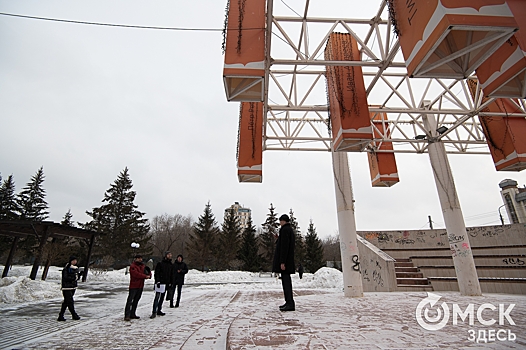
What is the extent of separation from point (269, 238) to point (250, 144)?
34.4m

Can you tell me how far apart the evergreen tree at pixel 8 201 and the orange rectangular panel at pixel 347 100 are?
44085 mm

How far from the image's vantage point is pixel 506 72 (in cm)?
486

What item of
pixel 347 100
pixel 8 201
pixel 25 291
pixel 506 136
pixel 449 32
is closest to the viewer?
pixel 449 32

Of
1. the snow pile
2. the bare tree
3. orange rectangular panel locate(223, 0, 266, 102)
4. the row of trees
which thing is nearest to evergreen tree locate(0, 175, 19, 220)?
the row of trees

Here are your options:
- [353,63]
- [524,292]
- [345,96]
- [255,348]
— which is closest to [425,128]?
[345,96]

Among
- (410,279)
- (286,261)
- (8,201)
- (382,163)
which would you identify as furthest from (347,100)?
(8,201)

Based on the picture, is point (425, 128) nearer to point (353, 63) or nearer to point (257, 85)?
point (353, 63)

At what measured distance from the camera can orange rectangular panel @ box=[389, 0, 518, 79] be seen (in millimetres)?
3443

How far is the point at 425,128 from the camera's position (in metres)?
10.5

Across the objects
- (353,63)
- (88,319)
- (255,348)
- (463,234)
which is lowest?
(88,319)

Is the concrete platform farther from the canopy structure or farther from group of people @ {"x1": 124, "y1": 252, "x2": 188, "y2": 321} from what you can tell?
the canopy structure

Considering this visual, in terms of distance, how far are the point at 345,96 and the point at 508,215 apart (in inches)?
1861


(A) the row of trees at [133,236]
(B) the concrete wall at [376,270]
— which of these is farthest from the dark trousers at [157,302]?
(A) the row of trees at [133,236]

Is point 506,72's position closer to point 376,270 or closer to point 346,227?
point 346,227
